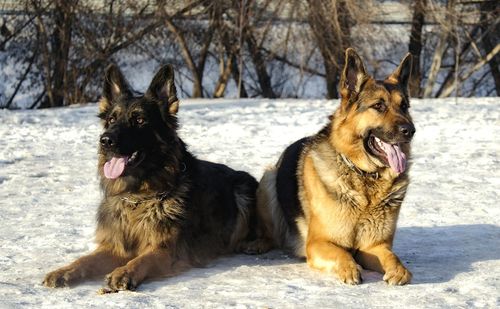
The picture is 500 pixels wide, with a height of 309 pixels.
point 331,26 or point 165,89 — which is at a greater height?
point 331,26

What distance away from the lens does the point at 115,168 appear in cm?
589

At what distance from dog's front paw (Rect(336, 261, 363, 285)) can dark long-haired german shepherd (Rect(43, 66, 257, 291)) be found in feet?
3.90

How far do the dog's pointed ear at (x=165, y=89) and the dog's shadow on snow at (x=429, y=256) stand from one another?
1.31 meters

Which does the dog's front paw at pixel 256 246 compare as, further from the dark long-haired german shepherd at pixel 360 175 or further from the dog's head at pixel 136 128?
the dog's head at pixel 136 128

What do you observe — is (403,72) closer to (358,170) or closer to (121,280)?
(358,170)

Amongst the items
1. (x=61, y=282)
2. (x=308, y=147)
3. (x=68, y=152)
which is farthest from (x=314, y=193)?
(x=68, y=152)

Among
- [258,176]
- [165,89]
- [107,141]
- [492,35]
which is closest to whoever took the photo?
[107,141]

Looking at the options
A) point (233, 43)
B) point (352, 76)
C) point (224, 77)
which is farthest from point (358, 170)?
point (224, 77)

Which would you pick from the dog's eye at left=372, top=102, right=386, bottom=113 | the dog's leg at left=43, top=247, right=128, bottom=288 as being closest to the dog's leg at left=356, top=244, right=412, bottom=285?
the dog's eye at left=372, top=102, right=386, bottom=113

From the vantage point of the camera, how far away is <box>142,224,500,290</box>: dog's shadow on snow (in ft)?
18.6

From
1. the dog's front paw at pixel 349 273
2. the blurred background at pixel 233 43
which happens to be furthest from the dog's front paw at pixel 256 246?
the blurred background at pixel 233 43

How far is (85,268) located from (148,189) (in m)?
0.86

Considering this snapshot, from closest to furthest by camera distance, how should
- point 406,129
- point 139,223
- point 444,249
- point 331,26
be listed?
point 406,129 → point 139,223 → point 444,249 → point 331,26

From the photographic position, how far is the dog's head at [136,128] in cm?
582
